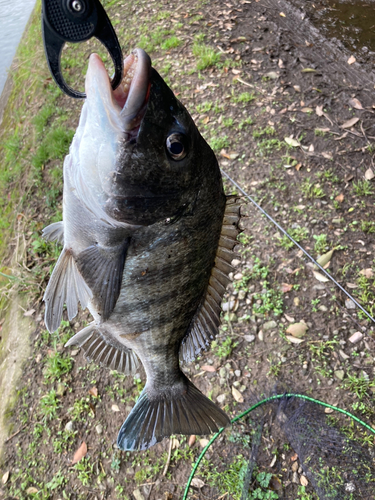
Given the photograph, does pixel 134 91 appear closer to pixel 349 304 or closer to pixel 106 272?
pixel 106 272

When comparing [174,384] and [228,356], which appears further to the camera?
[228,356]

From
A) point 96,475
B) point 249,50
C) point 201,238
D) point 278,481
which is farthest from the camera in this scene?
point 249,50

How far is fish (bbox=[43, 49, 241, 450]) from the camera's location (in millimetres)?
1106

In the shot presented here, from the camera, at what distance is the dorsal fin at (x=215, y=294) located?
1.51 m

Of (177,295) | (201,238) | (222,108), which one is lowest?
(222,108)

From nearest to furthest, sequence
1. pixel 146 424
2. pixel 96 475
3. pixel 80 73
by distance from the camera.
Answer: pixel 146 424 → pixel 96 475 → pixel 80 73

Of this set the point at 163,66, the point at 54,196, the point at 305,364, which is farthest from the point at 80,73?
the point at 305,364

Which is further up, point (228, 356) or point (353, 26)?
point (353, 26)

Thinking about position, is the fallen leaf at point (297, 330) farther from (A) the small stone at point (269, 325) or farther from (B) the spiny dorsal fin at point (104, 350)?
(B) the spiny dorsal fin at point (104, 350)

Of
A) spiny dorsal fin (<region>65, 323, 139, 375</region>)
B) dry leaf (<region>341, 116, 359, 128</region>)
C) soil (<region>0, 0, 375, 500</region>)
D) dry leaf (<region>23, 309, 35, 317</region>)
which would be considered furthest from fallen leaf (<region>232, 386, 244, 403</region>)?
dry leaf (<region>341, 116, 359, 128</region>)

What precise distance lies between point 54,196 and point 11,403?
7.75ft

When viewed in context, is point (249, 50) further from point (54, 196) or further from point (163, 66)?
point (54, 196)

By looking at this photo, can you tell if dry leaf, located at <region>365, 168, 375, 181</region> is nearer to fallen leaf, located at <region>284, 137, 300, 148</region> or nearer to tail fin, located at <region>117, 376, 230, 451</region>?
fallen leaf, located at <region>284, 137, 300, 148</region>

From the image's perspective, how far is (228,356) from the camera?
3045 mm
